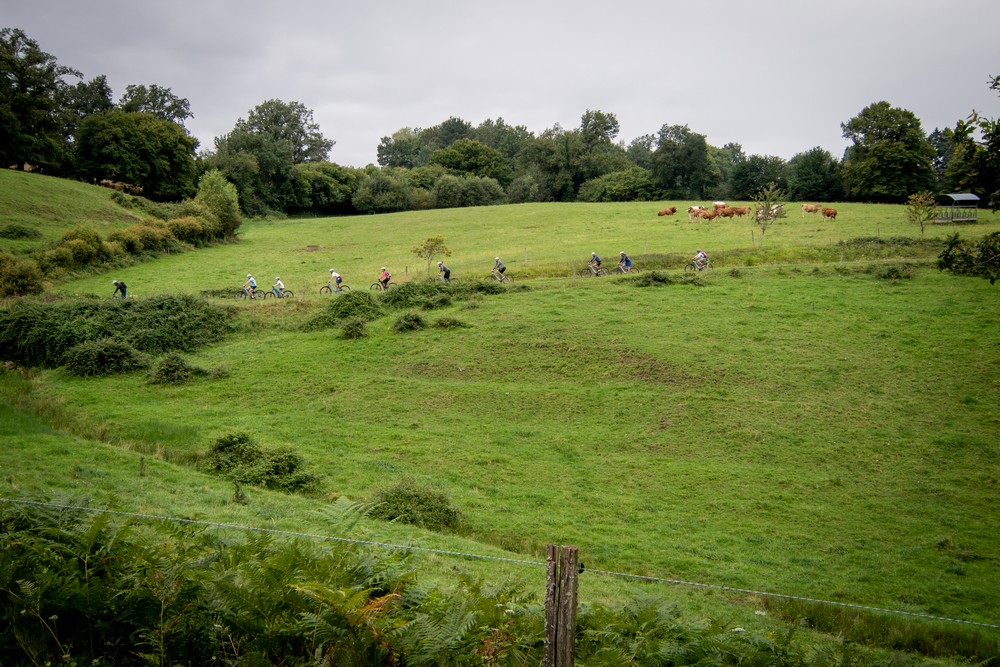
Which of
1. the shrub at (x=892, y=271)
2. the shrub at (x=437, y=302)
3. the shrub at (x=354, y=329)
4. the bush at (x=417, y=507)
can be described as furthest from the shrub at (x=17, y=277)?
the shrub at (x=892, y=271)

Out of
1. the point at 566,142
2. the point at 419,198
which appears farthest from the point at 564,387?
the point at 566,142

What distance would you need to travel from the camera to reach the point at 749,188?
98688mm

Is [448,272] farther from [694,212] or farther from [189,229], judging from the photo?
[694,212]

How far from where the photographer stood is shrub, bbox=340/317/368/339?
35.7m

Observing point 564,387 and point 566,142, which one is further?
point 566,142

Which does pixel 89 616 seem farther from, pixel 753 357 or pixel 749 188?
pixel 749 188

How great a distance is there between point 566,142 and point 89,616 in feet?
355

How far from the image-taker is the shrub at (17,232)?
5134 cm

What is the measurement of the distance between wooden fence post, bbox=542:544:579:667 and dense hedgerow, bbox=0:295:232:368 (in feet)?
114

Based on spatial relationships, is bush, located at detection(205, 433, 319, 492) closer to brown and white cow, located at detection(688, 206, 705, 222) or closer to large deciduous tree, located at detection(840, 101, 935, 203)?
brown and white cow, located at detection(688, 206, 705, 222)

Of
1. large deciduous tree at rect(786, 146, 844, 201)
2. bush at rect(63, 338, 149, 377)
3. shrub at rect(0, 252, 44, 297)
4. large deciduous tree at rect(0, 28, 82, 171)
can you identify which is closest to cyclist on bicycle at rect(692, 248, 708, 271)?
bush at rect(63, 338, 149, 377)

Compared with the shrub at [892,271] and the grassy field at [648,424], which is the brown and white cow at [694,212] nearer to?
the grassy field at [648,424]

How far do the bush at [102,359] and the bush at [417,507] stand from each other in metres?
21.3

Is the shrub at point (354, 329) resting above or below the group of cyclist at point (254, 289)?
below
